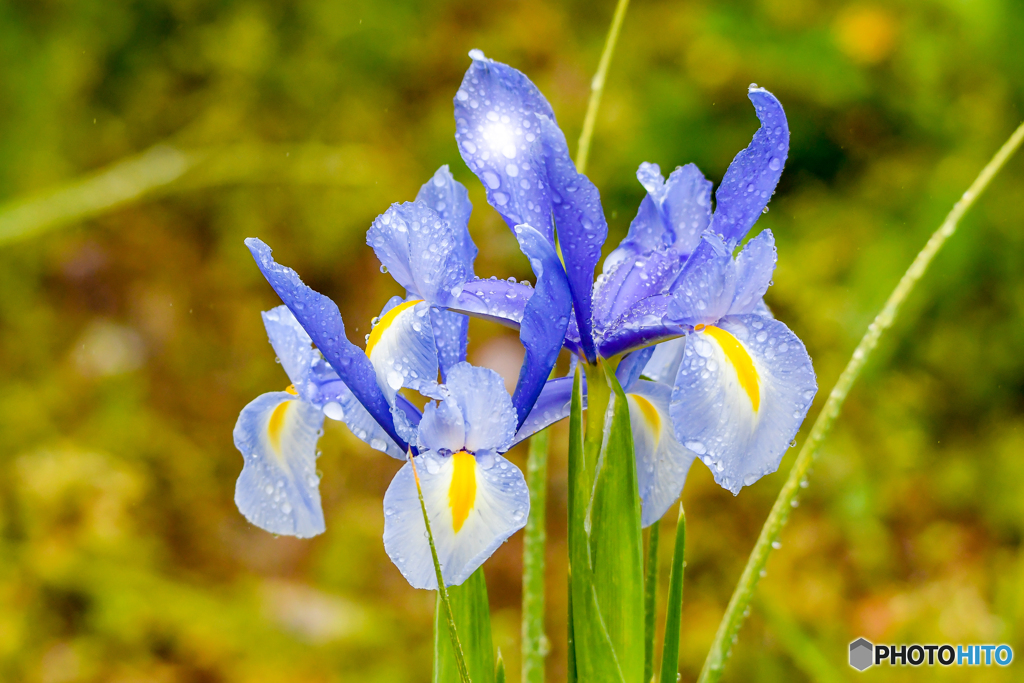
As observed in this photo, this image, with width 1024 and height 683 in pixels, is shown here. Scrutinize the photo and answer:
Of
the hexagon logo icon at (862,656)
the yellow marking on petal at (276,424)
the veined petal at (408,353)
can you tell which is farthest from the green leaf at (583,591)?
the hexagon logo icon at (862,656)

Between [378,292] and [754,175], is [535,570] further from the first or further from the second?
[378,292]

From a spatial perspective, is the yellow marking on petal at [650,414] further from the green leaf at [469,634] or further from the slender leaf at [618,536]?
the green leaf at [469,634]

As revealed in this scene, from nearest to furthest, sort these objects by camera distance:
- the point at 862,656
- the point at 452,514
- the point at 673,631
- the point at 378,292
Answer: the point at 452,514, the point at 673,631, the point at 862,656, the point at 378,292

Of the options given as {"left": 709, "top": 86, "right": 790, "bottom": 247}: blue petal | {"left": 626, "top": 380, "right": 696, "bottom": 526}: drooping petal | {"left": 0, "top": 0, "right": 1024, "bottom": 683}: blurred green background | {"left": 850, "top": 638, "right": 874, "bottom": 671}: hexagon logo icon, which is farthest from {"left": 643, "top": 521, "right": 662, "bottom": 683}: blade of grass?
{"left": 0, "top": 0, "right": 1024, "bottom": 683}: blurred green background

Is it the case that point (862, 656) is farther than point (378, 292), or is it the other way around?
point (378, 292)

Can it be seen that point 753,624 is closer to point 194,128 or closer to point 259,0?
point 194,128

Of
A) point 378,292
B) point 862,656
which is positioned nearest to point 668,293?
point 862,656

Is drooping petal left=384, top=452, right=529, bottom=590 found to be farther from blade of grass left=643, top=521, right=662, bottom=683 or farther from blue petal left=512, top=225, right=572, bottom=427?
blade of grass left=643, top=521, right=662, bottom=683
